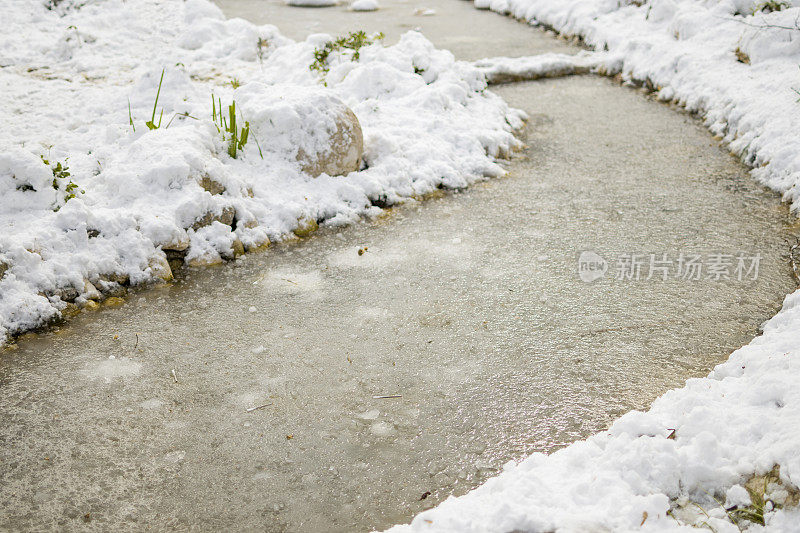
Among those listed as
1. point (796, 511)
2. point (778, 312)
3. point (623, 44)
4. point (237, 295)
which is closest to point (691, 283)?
point (778, 312)

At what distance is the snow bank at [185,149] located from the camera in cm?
371

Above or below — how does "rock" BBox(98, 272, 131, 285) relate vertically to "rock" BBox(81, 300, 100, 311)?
above

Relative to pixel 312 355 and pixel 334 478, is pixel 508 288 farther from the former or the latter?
pixel 334 478

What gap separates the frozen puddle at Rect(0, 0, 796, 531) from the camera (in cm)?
251

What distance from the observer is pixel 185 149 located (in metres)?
4.21

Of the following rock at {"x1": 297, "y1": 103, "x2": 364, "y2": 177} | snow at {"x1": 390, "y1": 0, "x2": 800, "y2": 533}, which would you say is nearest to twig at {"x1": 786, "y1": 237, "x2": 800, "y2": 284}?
snow at {"x1": 390, "y1": 0, "x2": 800, "y2": 533}

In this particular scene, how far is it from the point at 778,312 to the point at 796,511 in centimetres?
177

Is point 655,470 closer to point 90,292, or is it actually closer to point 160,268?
point 160,268

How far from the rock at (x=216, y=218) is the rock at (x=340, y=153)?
0.79 meters

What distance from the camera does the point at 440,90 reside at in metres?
5.94

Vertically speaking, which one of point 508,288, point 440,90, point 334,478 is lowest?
point 334,478

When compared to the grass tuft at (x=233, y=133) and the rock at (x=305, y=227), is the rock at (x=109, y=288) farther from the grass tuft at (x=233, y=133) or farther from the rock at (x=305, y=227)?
the grass tuft at (x=233, y=133)

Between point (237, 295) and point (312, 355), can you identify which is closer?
point (312, 355)

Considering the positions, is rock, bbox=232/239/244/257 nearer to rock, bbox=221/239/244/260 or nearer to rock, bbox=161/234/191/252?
rock, bbox=221/239/244/260
